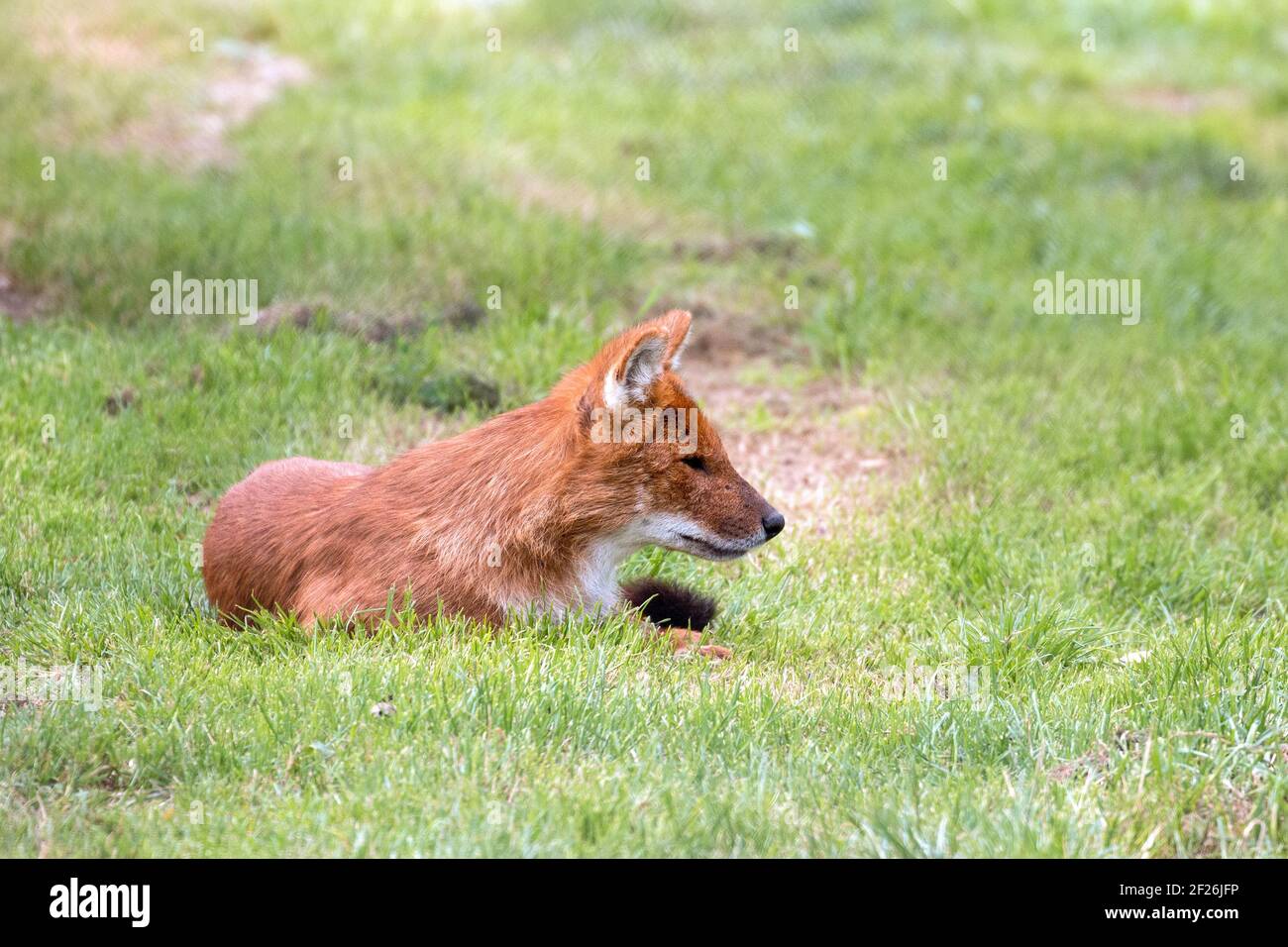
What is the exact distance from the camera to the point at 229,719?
4.16 metres

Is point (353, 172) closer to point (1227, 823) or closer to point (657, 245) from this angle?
point (657, 245)

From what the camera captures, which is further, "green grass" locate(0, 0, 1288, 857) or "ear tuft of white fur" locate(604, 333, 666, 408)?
"ear tuft of white fur" locate(604, 333, 666, 408)

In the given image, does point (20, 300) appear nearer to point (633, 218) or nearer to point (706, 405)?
point (706, 405)

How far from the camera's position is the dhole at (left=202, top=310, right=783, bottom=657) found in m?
4.90

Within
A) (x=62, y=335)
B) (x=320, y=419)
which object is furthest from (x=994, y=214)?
(x=62, y=335)

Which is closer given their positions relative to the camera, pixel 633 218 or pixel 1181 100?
pixel 633 218

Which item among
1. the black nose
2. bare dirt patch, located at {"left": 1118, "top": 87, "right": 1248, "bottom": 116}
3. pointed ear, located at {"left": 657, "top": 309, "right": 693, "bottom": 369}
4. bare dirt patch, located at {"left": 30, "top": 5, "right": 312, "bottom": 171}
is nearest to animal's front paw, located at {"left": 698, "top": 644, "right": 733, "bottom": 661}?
the black nose

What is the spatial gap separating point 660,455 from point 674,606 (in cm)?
57

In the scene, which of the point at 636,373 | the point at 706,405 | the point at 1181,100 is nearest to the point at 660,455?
the point at 636,373

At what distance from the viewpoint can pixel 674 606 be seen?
5266 millimetres

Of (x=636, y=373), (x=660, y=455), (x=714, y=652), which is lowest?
(x=714, y=652)

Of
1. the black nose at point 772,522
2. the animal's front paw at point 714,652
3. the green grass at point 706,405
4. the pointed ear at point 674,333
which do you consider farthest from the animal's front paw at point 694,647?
the pointed ear at point 674,333

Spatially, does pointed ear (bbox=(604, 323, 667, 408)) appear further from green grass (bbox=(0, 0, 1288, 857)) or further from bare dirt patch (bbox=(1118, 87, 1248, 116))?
bare dirt patch (bbox=(1118, 87, 1248, 116))

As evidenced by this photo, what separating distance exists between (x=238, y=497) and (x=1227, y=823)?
→ 134 inches
